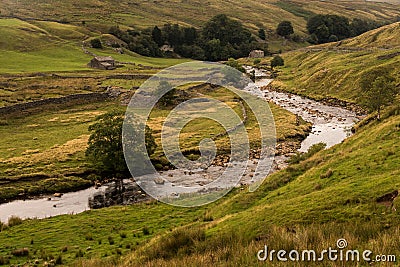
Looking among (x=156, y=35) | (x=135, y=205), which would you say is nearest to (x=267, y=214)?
(x=135, y=205)

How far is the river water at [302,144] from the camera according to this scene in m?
39.2

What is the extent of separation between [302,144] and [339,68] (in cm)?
5398

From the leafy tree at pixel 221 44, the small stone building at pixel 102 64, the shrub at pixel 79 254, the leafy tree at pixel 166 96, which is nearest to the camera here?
the shrub at pixel 79 254

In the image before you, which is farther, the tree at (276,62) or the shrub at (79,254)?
the tree at (276,62)

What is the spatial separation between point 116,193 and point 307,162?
19639 millimetres

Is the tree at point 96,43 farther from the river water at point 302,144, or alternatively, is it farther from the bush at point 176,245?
the bush at point 176,245

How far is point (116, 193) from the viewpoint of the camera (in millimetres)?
43031

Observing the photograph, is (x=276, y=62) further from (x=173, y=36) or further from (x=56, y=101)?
(x=56, y=101)

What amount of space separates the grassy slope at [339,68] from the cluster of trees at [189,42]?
42.7m

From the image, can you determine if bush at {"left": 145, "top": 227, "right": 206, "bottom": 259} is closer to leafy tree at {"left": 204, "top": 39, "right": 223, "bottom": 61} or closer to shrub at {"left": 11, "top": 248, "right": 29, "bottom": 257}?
shrub at {"left": 11, "top": 248, "right": 29, "bottom": 257}

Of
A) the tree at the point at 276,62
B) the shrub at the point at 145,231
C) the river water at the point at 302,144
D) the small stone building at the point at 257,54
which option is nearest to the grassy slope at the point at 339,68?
the tree at the point at 276,62

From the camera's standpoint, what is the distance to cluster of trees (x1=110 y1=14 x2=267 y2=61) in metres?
178

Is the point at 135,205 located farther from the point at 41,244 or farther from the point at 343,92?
the point at 343,92

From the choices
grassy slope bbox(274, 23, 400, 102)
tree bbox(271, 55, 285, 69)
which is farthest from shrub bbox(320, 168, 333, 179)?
tree bbox(271, 55, 285, 69)
